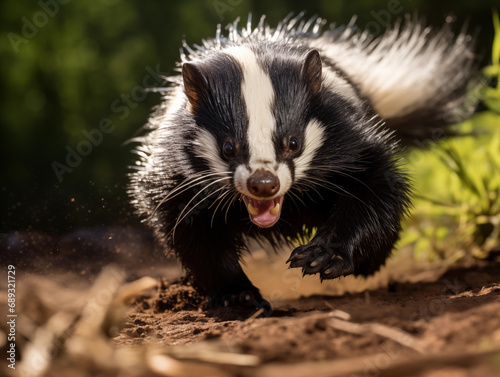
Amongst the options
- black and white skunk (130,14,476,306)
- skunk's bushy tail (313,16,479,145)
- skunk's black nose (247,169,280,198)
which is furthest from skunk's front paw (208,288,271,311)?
skunk's bushy tail (313,16,479,145)

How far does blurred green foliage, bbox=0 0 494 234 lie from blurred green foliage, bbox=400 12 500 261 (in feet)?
7.45

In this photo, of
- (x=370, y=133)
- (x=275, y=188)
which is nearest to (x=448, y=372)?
(x=275, y=188)

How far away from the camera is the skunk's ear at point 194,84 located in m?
2.39

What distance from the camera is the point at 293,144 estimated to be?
225 centimetres

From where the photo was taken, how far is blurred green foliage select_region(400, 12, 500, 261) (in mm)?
3342

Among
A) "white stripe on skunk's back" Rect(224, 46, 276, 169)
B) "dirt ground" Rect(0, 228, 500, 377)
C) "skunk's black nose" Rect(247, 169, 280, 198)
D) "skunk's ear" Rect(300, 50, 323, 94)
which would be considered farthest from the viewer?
"skunk's ear" Rect(300, 50, 323, 94)

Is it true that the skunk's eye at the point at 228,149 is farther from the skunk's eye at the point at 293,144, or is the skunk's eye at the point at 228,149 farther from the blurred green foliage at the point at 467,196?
the blurred green foliage at the point at 467,196

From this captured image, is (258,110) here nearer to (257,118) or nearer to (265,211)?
(257,118)

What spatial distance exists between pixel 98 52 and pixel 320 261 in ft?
13.4

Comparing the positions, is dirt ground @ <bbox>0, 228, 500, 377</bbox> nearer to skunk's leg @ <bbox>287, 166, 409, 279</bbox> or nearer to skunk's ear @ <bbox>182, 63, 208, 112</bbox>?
skunk's leg @ <bbox>287, 166, 409, 279</bbox>

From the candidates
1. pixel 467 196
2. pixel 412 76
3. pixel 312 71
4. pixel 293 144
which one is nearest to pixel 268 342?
pixel 293 144

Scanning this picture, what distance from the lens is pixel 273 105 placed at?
2238 millimetres

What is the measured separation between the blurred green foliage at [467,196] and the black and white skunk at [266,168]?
0.92 meters

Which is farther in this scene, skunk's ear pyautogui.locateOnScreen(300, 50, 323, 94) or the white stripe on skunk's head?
skunk's ear pyautogui.locateOnScreen(300, 50, 323, 94)
